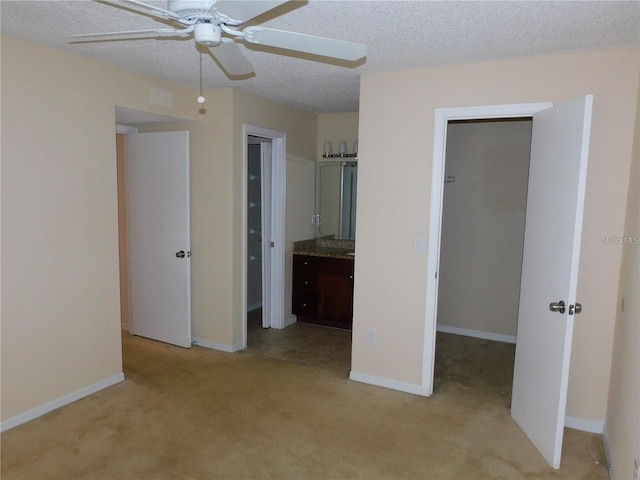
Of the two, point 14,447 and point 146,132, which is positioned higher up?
point 146,132

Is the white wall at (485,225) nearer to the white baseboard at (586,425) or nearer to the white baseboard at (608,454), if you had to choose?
the white baseboard at (586,425)

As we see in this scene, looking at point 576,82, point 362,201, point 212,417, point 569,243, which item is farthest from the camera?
point 362,201

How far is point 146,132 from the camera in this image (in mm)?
4270

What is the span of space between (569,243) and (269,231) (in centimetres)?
302

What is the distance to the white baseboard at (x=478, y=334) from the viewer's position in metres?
4.55

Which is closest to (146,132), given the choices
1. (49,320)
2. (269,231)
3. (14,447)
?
(269,231)

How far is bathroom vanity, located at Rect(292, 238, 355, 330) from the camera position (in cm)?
468

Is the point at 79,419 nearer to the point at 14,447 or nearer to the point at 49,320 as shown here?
the point at 14,447

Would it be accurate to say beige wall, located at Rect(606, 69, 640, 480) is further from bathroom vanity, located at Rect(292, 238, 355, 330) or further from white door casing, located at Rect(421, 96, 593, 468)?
bathroom vanity, located at Rect(292, 238, 355, 330)

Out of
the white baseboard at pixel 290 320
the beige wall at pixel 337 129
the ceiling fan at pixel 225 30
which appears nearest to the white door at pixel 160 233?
the white baseboard at pixel 290 320

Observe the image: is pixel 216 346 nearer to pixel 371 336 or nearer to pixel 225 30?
pixel 371 336

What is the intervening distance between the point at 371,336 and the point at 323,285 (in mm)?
1388

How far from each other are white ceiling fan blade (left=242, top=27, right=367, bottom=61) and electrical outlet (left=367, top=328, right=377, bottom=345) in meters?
2.13

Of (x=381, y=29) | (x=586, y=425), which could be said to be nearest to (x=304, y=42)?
(x=381, y=29)
